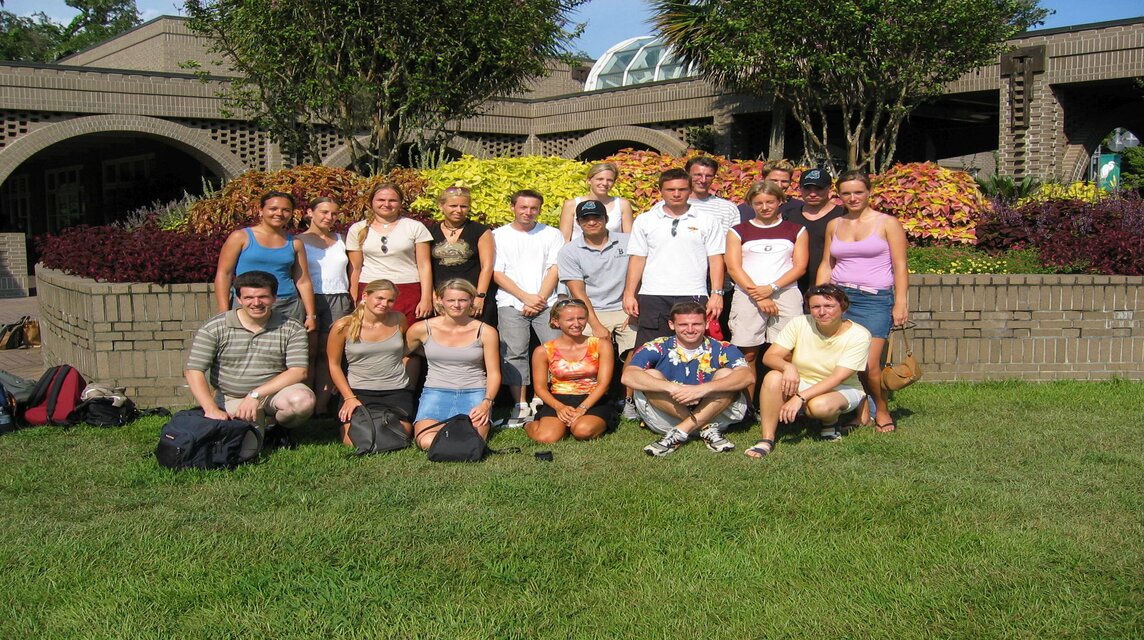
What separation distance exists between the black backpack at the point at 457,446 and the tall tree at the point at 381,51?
659 cm

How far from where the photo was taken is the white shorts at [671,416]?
5.93 meters

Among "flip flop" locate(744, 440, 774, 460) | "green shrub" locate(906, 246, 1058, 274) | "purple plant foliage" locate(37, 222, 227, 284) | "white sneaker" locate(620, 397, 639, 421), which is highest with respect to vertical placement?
"purple plant foliage" locate(37, 222, 227, 284)

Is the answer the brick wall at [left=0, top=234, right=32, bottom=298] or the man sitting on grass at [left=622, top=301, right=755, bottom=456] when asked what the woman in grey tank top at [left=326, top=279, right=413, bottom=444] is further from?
the brick wall at [left=0, top=234, right=32, bottom=298]

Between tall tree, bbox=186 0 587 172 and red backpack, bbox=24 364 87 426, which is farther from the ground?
tall tree, bbox=186 0 587 172

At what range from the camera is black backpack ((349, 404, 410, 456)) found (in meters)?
5.58

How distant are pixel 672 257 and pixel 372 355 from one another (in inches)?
75.0

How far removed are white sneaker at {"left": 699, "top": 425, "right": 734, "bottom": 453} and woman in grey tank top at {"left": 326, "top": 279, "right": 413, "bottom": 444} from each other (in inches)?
67.3

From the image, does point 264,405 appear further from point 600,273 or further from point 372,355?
point 600,273

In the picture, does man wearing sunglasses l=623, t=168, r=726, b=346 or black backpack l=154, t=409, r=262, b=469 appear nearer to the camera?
black backpack l=154, t=409, r=262, b=469

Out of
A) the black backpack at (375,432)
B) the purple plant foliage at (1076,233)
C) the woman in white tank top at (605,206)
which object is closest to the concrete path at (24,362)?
the black backpack at (375,432)

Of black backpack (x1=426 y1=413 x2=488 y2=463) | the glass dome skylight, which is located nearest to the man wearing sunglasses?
black backpack (x1=426 y1=413 x2=488 y2=463)

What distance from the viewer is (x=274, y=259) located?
6.07 m

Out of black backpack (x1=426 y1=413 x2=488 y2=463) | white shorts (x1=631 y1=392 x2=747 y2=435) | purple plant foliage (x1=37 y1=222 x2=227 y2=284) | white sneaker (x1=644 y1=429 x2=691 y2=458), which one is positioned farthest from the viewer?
purple plant foliage (x1=37 y1=222 x2=227 y2=284)

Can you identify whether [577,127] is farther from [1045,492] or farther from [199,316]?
[1045,492]
